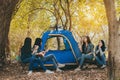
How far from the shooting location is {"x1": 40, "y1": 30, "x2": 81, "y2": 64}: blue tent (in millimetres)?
17484

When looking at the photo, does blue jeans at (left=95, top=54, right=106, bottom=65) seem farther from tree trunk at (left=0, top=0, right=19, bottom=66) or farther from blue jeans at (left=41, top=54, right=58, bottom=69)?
tree trunk at (left=0, top=0, right=19, bottom=66)

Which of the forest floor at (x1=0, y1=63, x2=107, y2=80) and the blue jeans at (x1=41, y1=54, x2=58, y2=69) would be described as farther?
the blue jeans at (x1=41, y1=54, x2=58, y2=69)

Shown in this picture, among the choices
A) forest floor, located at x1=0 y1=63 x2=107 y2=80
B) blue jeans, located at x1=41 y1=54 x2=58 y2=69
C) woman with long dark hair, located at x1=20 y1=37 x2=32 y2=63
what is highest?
woman with long dark hair, located at x1=20 y1=37 x2=32 y2=63

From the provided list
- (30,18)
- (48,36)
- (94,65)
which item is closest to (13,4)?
(48,36)

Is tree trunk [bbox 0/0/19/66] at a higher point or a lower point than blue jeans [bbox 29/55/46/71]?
higher

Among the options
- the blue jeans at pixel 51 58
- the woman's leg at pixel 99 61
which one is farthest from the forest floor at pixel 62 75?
the blue jeans at pixel 51 58

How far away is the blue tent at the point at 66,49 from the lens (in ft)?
57.4

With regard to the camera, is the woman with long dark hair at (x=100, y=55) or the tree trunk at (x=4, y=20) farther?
the tree trunk at (x=4, y=20)

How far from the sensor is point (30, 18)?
36.2 metres

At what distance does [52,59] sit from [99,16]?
20993 mm

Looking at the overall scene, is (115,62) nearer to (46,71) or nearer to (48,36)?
(46,71)

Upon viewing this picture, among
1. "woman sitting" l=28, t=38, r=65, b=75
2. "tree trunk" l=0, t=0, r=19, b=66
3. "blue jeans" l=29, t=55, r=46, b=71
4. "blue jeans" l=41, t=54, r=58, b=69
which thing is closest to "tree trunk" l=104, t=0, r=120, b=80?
"woman sitting" l=28, t=38, r=65, b=75

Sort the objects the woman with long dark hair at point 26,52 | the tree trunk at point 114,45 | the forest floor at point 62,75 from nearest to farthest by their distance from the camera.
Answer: the tree trunk at point 114,45
the forest floor at point 62,75
the woman with long dark hair at point 26,52

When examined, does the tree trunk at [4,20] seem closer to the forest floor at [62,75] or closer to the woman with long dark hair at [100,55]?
the forest floor at [62,75]
